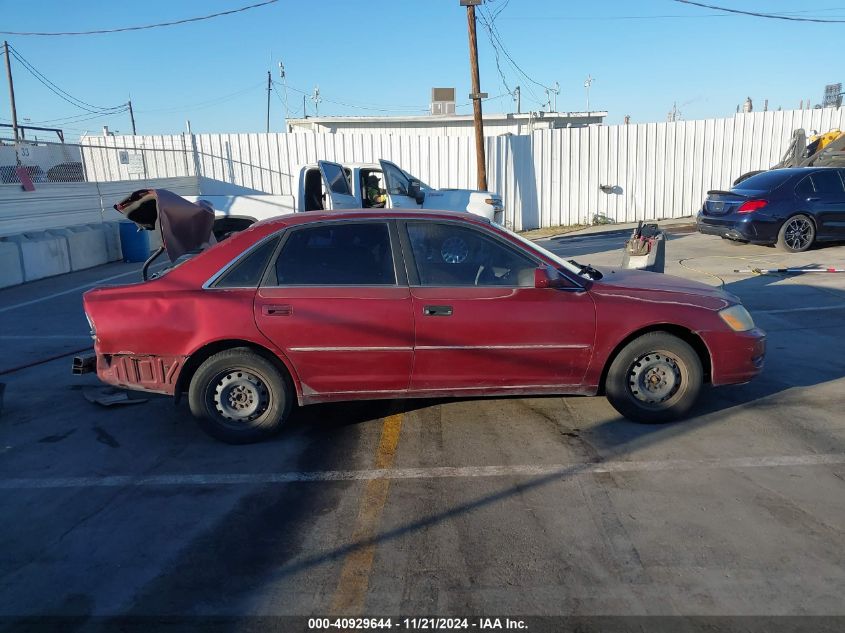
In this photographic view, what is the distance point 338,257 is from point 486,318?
1166 mm

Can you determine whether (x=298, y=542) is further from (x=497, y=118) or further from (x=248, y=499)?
(x=497, y=118)

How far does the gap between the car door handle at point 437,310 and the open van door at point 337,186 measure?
6.88 meters

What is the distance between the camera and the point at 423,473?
4.39 metres

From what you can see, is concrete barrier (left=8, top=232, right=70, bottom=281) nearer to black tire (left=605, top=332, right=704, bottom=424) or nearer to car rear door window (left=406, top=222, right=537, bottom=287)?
car rear door window (left=406, top=222, right=537, bottom=287)

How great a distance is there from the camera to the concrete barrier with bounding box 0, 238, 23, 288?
1206 cm

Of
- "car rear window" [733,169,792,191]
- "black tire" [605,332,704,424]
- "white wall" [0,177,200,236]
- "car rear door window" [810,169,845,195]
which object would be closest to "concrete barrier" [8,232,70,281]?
"white wall" [0,177,200,236]

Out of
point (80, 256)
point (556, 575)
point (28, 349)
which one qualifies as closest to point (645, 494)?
point (556, 575)

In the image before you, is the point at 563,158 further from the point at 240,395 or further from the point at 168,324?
the point at 168,324

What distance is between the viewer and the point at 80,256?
1438cm

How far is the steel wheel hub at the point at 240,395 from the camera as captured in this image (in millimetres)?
4863

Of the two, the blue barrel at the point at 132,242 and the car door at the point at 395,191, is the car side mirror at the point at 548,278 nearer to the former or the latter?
the car door at the point at 395,191

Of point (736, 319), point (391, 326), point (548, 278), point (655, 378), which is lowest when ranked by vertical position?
point (655, 378)

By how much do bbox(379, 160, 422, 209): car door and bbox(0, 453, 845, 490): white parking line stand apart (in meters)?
8.29

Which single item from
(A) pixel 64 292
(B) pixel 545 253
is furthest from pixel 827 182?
(A) pixel 64 292
